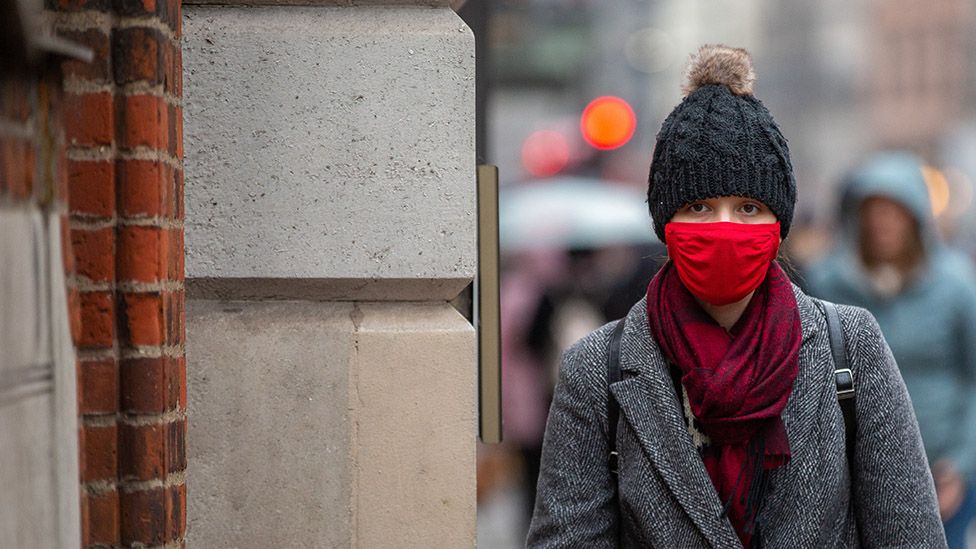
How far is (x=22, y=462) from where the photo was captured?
2.32 metres

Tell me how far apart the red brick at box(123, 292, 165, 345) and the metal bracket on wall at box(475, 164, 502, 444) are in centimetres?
96

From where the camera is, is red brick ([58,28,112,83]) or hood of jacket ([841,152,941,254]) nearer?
red brick ([58,28,112,83])

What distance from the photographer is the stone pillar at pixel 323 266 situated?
11.7ft

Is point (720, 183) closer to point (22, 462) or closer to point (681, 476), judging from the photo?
point (681, 476)

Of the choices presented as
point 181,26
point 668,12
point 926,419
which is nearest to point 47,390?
point 181,26

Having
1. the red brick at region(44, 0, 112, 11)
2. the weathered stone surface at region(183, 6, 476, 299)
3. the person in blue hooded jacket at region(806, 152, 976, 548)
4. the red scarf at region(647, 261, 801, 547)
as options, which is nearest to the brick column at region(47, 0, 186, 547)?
the red brick at region(44, 0, 112, 11)

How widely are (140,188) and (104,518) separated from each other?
65 centimetres

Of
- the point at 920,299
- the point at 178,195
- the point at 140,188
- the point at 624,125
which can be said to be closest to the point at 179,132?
the point at 178,195

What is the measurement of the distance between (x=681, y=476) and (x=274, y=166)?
121 cm

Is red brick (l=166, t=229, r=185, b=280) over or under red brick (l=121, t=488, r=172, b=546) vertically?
over

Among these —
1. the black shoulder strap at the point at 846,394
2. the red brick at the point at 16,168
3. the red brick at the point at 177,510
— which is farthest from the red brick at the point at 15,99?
the black shoulder strap at the point at 846,394

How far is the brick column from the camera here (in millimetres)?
2961

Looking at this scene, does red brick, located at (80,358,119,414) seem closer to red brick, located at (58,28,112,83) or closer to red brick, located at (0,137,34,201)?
red brick, located at (58,28,112,83)

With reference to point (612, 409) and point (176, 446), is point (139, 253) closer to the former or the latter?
point (176, 446)
